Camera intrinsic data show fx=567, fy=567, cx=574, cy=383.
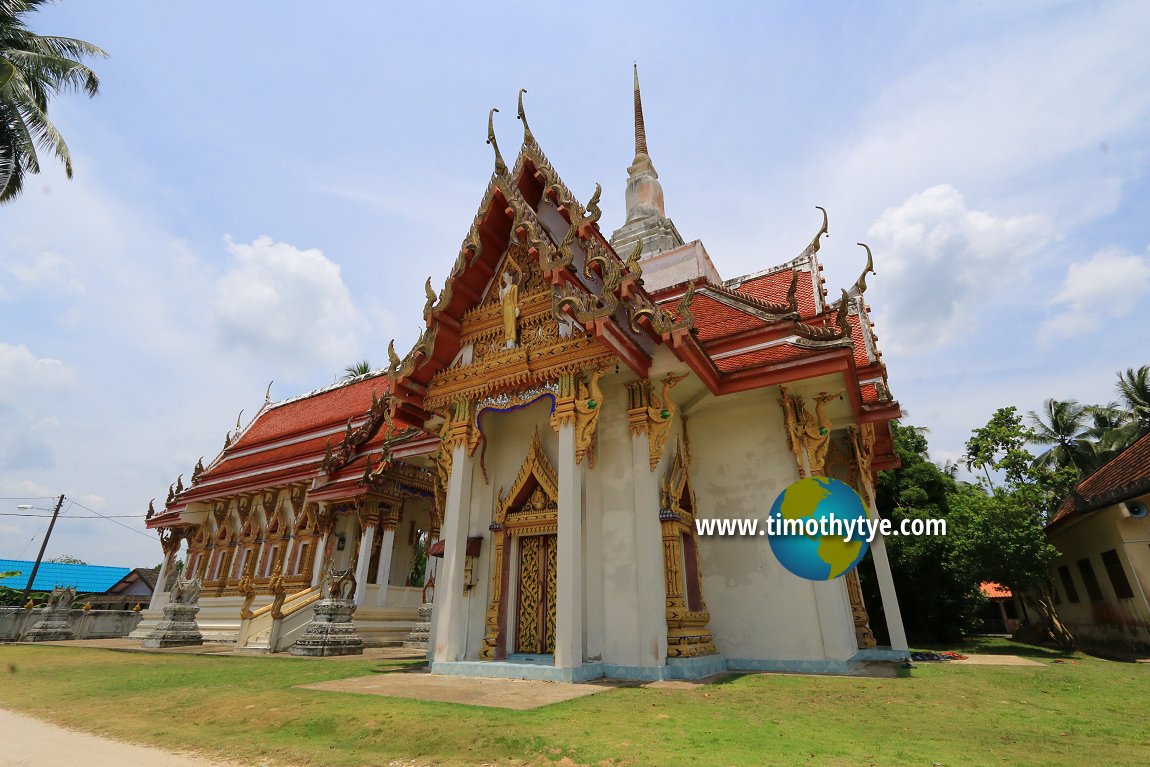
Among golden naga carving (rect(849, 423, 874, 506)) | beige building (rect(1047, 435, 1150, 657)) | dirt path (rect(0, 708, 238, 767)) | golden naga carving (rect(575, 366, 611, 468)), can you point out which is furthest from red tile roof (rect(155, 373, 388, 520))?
beige building (rect(1047, 435, 1150, 657))

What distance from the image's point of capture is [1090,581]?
46.2 ft

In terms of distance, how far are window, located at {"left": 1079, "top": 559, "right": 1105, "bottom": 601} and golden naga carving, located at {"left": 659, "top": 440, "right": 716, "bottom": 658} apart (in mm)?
12610

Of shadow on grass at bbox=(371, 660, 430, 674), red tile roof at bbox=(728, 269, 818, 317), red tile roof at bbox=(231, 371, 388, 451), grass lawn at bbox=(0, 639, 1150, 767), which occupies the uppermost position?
red tile roof at bbox=(231, 371, 388, 451)

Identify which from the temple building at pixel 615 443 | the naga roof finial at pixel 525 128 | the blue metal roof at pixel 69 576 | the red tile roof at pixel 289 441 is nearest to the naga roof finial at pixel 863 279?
the temple building at pixel 615 443

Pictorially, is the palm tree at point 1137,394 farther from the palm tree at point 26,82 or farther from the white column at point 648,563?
the palm tree at point 26,82

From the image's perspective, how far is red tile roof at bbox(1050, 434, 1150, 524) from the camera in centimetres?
1119

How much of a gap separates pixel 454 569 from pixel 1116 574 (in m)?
14.8

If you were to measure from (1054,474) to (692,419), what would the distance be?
506 inches

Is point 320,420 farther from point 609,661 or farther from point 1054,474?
point 1054,474

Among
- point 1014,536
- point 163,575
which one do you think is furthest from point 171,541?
point 1014,536

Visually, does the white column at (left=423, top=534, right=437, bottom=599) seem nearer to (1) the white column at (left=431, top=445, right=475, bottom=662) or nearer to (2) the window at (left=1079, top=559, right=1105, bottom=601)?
(1) the white column at (left=431, top=445, right=475, bottom=662)

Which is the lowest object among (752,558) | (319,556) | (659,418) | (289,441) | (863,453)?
(752,558)

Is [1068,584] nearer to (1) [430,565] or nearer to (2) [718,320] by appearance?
(2) [718,320]

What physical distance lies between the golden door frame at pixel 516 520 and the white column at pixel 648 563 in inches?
46.2
